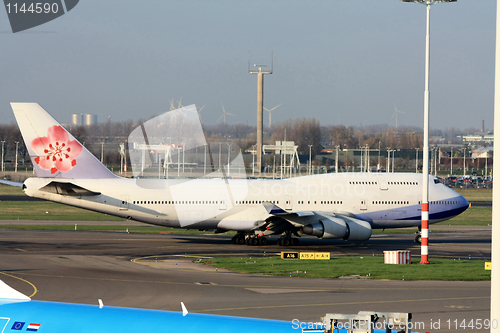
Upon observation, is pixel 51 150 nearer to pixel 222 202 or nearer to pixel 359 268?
pixel 222 202

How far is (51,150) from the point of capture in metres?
40.4

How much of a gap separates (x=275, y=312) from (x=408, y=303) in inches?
219

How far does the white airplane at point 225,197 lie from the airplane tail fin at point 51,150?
7 cm

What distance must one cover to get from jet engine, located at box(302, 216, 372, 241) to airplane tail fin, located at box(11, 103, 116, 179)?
1523cm

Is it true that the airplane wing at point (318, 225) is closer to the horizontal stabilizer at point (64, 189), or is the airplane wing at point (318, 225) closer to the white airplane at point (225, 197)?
the white airplane at point (225, 197)

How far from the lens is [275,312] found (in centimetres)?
2066

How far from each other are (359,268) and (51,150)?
22.9 meters

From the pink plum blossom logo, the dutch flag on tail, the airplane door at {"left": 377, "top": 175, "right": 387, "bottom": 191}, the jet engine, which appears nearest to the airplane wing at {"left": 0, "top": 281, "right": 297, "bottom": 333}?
the dutch flag on tail

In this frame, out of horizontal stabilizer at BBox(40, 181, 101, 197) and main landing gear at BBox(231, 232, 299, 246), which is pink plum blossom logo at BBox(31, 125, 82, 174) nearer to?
horizontal stabilizer at BBox(40, 181, 101, 197)

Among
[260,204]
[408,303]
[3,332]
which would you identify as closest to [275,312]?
[408,303]

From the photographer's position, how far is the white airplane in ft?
131

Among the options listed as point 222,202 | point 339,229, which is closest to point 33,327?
point 222,202

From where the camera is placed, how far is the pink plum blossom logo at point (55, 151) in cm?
4034

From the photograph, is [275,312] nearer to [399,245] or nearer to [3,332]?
[3,332]
